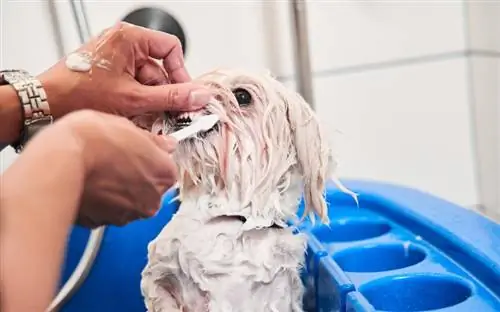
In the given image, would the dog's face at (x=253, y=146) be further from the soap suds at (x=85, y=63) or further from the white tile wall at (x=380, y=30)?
the white tile wall at (x=380, y=30)

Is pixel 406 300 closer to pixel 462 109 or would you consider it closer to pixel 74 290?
pixel 74 290

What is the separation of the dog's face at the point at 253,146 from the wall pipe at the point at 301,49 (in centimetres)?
42

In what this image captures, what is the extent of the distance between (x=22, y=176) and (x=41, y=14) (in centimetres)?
82

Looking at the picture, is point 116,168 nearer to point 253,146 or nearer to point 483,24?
point 253,146

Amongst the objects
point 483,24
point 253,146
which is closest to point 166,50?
point 253,146

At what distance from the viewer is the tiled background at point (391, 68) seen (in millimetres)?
1267

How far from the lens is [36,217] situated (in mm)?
396

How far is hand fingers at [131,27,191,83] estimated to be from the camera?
30.8 inches

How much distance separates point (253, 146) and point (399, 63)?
691 millimetres

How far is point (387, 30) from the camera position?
1333 millimetres

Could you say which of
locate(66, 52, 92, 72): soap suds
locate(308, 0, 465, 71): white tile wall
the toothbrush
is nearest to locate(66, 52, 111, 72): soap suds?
locate(66, 52, 92, 72): soap suds

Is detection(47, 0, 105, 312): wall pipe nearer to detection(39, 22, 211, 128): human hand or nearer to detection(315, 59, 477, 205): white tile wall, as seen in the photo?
detection(39, 22, 211, 128): human hand

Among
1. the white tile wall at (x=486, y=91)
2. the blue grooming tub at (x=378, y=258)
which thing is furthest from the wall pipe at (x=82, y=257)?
the white tile wall at (x=486, y=91)

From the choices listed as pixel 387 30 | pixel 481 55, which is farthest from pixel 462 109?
pixel 387 30
